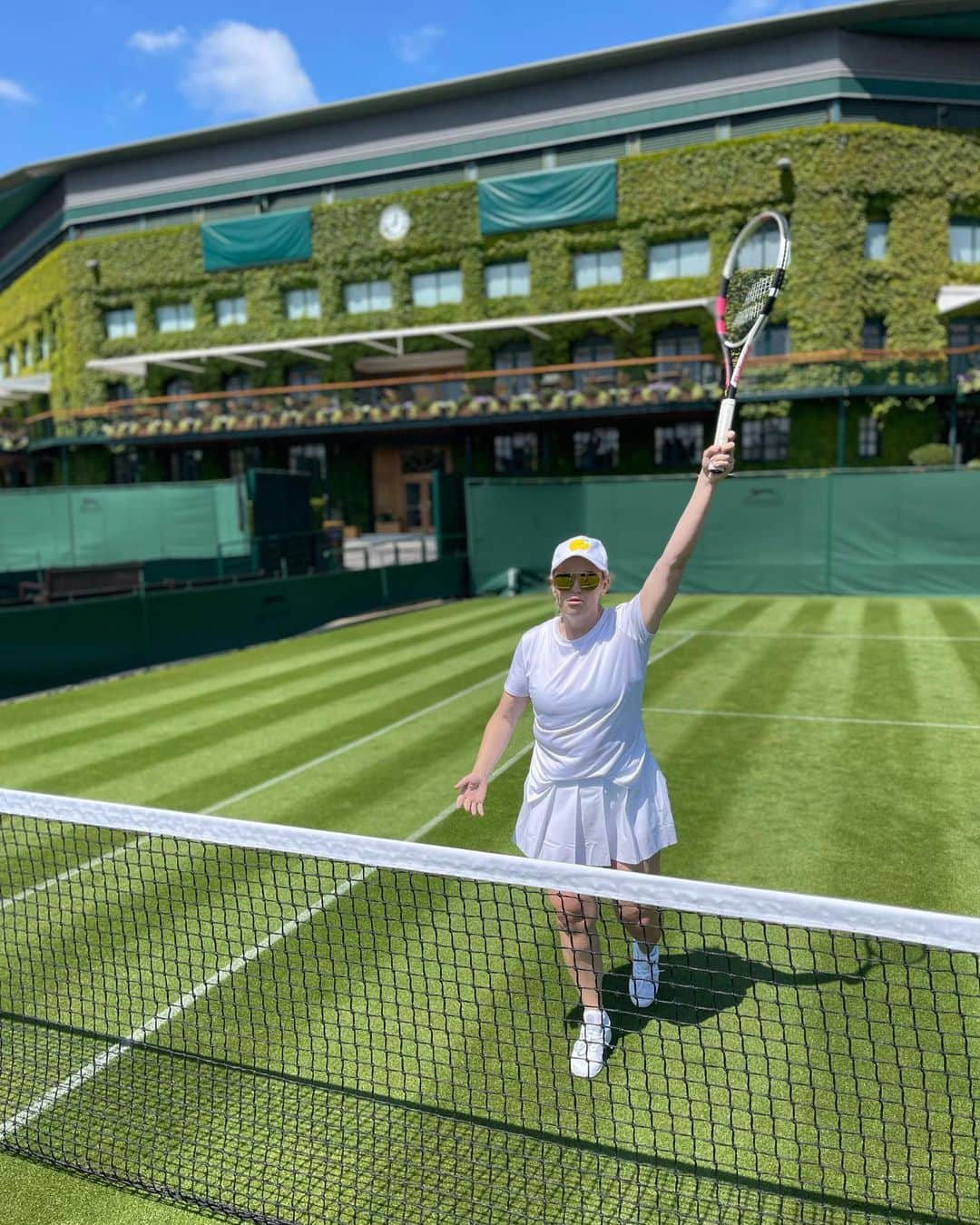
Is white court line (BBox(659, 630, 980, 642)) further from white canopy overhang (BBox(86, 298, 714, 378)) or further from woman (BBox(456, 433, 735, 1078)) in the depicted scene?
white canopy overhang (BBox(86, 298, 714, 378))

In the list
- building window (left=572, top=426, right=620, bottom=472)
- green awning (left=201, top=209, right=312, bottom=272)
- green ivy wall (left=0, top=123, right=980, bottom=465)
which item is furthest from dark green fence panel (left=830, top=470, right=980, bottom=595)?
green awning (left=201, top=209, right=312, bottom=272)

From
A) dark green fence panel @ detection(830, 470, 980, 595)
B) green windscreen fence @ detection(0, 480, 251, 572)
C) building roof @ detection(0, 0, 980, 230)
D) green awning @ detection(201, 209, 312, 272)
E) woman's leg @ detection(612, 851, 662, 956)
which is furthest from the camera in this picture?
green awning @ detection(201, 209, 312, 272)

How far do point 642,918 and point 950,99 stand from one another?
4181cm

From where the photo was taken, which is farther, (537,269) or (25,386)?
(25,386)

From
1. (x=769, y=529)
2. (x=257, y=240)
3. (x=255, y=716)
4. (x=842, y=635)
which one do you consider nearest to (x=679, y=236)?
(x=769, y=529)

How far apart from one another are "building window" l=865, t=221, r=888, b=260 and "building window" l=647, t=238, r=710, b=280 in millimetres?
6100

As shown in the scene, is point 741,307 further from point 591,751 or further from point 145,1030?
point 145,1030

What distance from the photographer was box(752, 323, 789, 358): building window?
37.2m

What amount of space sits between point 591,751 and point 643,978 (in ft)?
4.45

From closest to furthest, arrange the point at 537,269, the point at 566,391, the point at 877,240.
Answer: the point at 877,240, the point at 566,391, the point at 537,269

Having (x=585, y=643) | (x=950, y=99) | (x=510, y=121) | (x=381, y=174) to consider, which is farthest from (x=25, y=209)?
(x=585, y=643)

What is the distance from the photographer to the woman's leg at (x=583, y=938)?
4156 mm

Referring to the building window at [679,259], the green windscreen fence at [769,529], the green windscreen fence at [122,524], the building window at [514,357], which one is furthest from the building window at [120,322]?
the green windscreen fence at [769,529]

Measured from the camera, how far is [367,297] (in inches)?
1686
